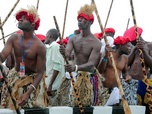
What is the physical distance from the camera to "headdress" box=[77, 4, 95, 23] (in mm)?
9180

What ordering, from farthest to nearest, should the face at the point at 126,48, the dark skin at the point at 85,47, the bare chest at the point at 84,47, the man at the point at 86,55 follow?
1. the face at the point at 126,48
2. the bare chest at the point at 84,47
3. the dark skin at the point at 85,47
4. the man at the point at 86,55

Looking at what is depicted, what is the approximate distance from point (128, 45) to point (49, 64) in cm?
141

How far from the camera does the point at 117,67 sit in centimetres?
997

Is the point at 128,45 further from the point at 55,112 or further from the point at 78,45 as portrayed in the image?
the point at 55,112

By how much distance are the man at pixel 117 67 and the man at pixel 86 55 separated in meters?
0.52

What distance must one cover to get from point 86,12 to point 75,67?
1.16 metres

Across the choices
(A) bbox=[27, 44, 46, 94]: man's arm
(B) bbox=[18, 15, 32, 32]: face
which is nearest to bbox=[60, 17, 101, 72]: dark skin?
(A) bbox=[27, 44, 46, 94]: man's arm

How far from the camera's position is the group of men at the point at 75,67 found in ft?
25.9

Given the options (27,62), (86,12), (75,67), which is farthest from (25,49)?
(86,12)

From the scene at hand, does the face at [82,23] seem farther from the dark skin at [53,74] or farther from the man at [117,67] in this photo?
the dark skin at [53,74]

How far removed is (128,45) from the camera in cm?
1006

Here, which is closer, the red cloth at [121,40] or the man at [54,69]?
the red cloth at [121,40]

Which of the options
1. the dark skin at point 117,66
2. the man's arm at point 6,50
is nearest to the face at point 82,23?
the dark skin at point 117,66

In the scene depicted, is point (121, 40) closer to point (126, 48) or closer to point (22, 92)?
point (126, 48)
